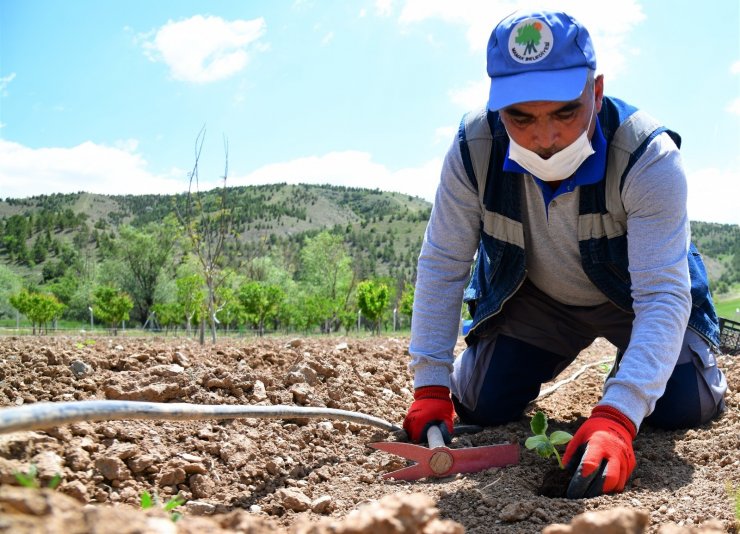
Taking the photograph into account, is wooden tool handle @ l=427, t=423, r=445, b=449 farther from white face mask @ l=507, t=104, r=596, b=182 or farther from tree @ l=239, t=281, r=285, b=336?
tree @ l=239, t=281, r=285, b=336

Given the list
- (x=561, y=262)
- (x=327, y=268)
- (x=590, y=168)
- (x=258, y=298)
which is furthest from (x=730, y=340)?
(x=327, y=268)

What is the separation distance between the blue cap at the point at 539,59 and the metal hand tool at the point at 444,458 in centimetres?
121

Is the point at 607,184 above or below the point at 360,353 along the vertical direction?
above

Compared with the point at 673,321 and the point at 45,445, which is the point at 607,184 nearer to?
the point at 673,321

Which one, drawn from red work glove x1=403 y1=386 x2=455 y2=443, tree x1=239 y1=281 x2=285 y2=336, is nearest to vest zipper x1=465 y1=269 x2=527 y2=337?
red work glove x1=403 y1=386 x2=455 y2=443

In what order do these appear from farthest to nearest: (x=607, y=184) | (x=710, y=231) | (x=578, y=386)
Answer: (x=710, y=231) → (x=578, y=386) → (x=607, y=184)

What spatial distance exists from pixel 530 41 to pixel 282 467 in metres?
1.78

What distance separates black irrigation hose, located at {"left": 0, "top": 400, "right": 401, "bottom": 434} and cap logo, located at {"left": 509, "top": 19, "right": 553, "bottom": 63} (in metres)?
1.49

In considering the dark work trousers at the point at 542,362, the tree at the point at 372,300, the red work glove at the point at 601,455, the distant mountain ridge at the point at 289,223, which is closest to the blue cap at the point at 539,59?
the red work glove at the point at 601,455

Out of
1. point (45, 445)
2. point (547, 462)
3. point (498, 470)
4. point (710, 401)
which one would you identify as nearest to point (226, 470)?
point (45, 445)

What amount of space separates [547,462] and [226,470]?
1.20m

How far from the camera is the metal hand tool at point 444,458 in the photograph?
2.23 m

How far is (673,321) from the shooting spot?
2.17 m

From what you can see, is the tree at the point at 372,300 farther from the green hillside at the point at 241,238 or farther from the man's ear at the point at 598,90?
the man's ear at the point at 598,90
